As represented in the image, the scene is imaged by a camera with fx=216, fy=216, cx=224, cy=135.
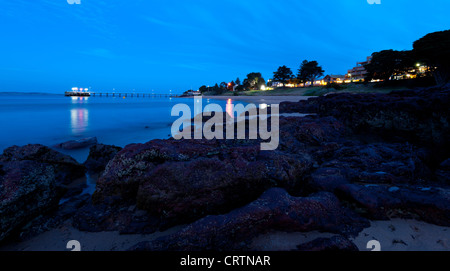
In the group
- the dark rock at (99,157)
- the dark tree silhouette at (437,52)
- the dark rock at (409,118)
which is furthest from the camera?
the dark tree silhouette at (437,52)

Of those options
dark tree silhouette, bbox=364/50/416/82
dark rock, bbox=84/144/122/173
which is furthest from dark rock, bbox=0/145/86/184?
dark tree silhouette, bbox=364/50/416/82

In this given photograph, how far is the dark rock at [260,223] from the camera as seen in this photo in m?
2.47

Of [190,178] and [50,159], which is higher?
[190,178]

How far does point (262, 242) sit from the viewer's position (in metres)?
2.53

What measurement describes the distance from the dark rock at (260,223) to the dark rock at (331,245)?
23 centimetres

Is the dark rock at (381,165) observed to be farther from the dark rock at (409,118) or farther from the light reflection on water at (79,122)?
the light reflection on water at (79,122)

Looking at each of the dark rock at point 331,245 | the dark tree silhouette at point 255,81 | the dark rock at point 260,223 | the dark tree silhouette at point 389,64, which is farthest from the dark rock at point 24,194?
the dark tree silhouette at point 255,81

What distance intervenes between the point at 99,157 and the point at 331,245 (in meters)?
7.29

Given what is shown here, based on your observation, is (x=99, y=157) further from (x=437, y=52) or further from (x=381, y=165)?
(x=437, y=52)

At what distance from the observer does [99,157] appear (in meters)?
7.25

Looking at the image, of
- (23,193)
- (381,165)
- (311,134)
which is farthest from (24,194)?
(311,134)
